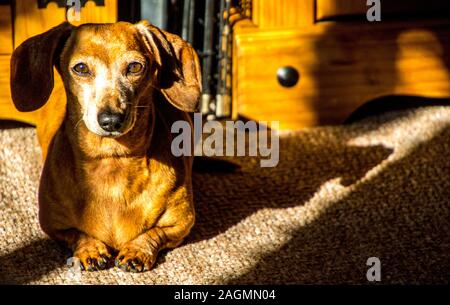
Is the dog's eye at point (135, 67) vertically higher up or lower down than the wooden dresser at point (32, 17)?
lower down

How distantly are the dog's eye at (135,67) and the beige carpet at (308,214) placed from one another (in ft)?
1.59

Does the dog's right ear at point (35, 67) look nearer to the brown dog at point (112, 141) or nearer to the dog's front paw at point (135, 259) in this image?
the brown dog at point (112, 141)

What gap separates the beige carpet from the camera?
2.40 meters

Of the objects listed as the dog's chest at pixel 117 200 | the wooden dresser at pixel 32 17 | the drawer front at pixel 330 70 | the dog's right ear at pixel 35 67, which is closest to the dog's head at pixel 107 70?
the dog's right ear at pixel 35 67

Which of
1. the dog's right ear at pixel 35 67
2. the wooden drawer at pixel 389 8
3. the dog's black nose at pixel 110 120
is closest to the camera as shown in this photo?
the dog's black nose at pixel 110 120

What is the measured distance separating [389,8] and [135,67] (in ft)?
4.14

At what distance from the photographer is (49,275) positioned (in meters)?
2.35

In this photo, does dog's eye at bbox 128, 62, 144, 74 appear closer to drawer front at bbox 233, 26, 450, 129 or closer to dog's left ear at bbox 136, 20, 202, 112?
dog's left ear at bbox 136, 20, 202, 112

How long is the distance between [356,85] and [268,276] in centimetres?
111

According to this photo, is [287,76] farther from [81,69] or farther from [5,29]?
[81,69]

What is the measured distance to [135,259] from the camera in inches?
93.0

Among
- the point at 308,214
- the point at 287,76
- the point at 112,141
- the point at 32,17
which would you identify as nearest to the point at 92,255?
the point at 112,141

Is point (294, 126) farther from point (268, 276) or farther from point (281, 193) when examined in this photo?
point (268, 276)

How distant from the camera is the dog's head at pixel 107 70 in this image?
88.0 inches
